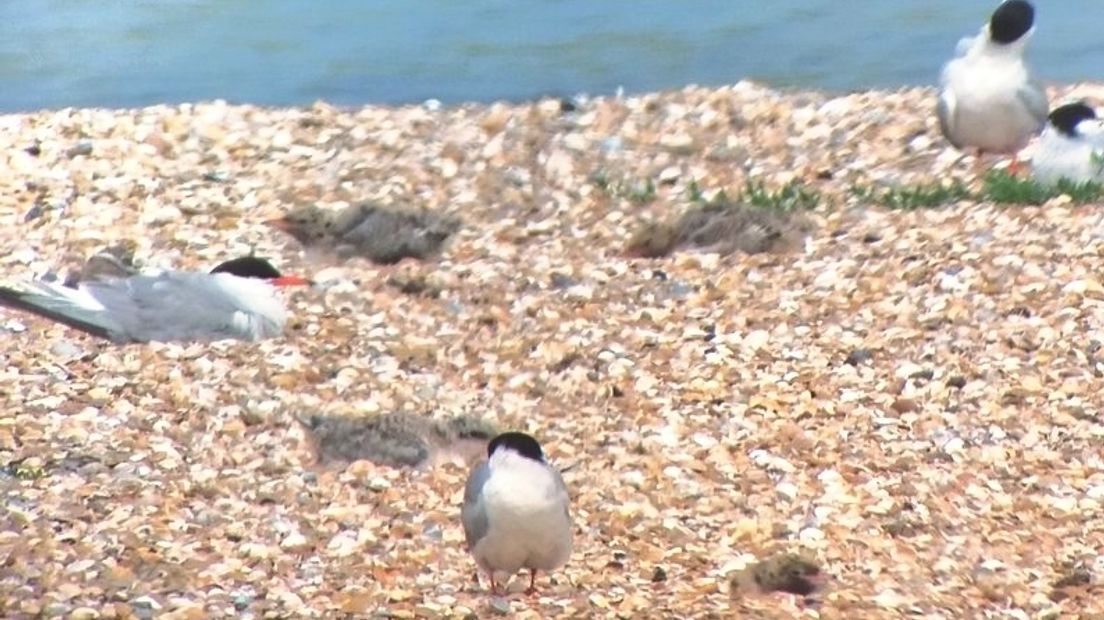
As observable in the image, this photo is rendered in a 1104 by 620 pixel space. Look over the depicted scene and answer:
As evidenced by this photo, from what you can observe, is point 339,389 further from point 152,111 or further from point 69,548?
point 152,111

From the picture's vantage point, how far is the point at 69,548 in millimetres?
5277

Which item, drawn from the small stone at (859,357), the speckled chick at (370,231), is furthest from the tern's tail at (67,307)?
the small stone at (859,357)

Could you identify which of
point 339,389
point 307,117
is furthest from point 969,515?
point 307,117

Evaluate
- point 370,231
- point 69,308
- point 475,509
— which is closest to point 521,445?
point 475,509

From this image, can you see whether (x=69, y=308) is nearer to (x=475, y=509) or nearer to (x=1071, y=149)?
(x=475, y=509)

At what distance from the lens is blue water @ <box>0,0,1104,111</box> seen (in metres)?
10.2

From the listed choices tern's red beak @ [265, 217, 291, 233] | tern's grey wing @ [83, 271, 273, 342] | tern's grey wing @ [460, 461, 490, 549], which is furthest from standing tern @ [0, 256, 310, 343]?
tern's grey wing @ [460, 461, 490, 549]

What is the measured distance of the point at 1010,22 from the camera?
8.53 m

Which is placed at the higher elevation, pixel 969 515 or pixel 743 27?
pixel 743 27

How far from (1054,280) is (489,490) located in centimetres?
268

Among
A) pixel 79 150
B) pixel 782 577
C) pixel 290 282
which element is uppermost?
pixel 79 150

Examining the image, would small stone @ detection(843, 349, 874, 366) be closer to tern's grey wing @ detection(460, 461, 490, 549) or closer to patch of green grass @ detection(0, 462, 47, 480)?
tern's grey wing @ detection(460, 461, 490, 549)

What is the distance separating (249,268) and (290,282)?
258 millimetres

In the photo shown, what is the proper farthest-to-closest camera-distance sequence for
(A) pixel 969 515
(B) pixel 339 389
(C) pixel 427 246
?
(C) pixel 427 246, (B) pixel 339 389, (A) pixel 969 515
